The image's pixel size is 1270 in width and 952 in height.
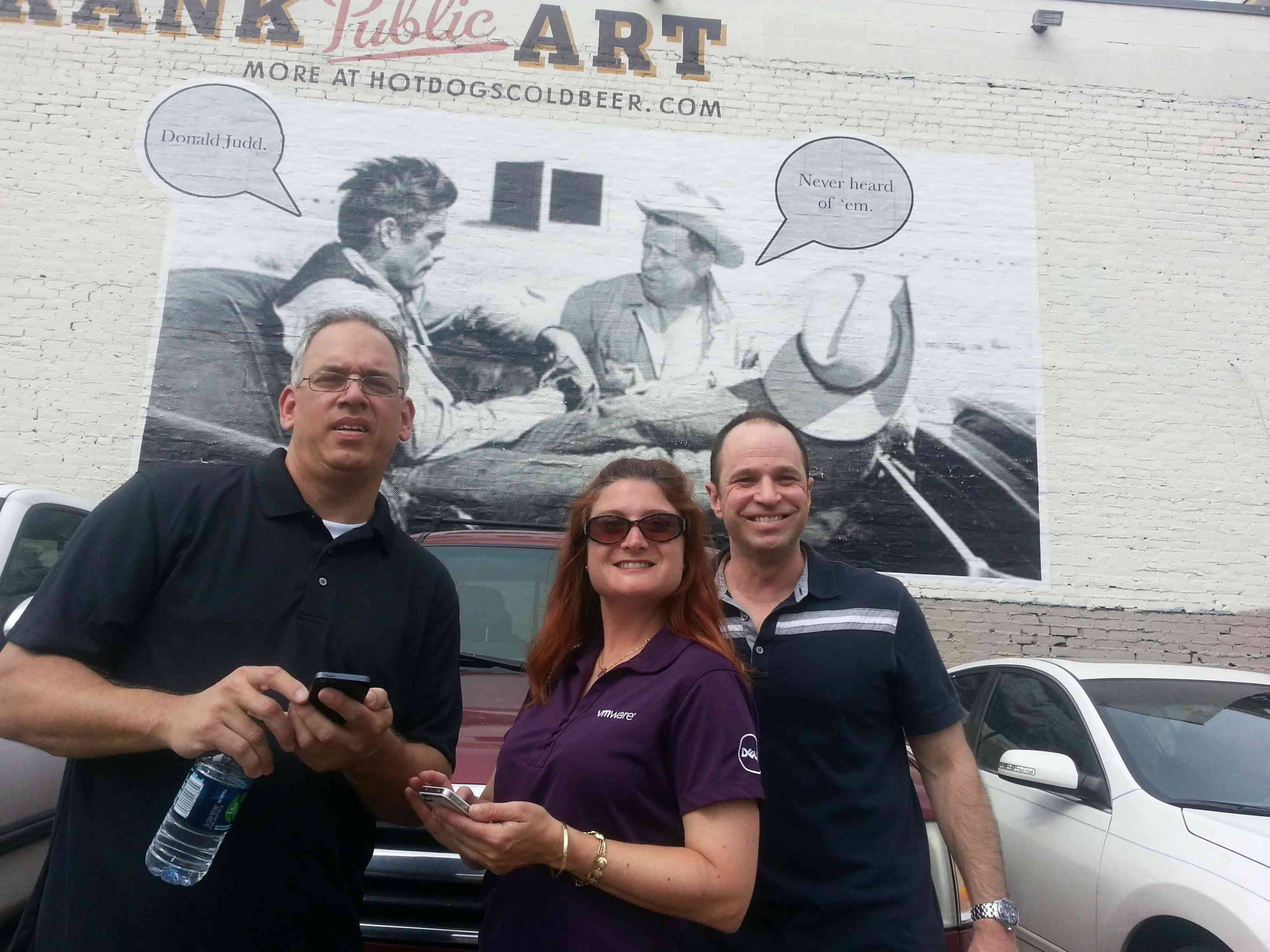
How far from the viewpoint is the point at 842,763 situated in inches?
83.4

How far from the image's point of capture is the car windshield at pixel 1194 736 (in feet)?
11.7

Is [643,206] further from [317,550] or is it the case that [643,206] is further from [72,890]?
[72,890]

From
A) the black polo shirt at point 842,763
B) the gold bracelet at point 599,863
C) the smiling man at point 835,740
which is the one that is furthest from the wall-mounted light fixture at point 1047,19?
the gold bracelet at point 599,863

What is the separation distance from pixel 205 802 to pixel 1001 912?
1.72 metres

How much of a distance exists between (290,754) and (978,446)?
7885 mm

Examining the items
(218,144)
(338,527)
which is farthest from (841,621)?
(218,144)

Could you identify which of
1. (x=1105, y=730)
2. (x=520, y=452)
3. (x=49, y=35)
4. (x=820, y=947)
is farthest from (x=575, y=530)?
(x=49, y=35)

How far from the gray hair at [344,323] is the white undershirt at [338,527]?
1.12 ft

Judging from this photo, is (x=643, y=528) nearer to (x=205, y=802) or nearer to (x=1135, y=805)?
(x=205, y=802)

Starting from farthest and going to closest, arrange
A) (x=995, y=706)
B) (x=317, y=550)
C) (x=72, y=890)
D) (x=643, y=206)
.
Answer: (x=643, y=206) < (x=995, y=706) < (x=317, y=550) < (x=72, y=890)

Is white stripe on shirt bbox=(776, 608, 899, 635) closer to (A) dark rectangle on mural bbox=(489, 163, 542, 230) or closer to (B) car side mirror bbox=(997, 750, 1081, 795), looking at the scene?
(B) car side mirror bbox=(997, 750, 1081, 795)

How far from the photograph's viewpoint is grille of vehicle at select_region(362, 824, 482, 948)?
2.53 m

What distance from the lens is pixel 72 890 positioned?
1.62 m

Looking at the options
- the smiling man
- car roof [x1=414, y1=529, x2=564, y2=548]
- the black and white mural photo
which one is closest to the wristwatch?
the smiling man
